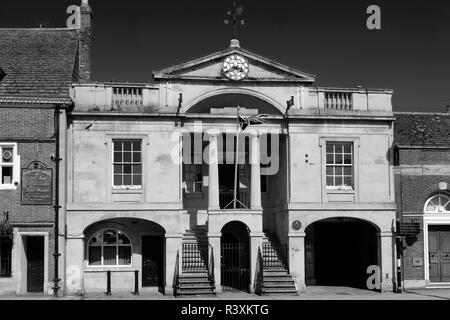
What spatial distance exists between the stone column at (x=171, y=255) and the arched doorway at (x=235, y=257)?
6.60ft

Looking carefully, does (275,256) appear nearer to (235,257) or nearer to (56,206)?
(235,257)

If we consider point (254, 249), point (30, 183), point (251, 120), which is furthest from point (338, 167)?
point (30, 183)

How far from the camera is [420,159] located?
26.8 metres

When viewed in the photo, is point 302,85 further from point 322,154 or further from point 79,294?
point 79,294

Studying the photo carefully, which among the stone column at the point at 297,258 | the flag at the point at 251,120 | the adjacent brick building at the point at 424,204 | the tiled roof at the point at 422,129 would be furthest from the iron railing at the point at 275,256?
the tiled roof at the point at 422,129

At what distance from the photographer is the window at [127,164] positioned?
25.2 m

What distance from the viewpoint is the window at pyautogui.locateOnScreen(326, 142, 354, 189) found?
1033 inches

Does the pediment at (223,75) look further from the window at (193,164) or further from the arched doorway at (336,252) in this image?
the arched doorway at (336,252)

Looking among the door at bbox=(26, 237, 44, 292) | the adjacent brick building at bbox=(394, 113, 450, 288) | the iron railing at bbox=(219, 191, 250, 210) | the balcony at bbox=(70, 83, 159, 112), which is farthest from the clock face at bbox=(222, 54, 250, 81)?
the door at bbox=(26, 237, 44, 292)

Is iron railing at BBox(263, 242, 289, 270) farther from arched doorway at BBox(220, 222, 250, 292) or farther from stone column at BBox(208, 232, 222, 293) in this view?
stone column at BBox(208, 232, 222, 293)

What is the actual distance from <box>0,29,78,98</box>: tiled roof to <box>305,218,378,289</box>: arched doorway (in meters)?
11.5
